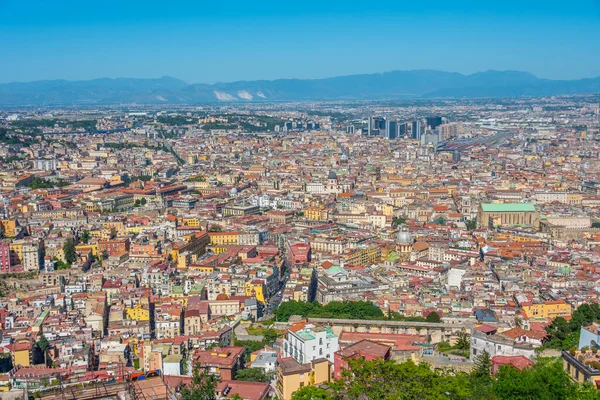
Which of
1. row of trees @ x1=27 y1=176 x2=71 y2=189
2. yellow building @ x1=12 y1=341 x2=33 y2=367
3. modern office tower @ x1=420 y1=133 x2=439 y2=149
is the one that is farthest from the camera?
modern office tower @ x1=420 y1=133 x2=439 y2=149

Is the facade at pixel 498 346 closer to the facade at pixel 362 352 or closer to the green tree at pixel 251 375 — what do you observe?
the facade at pixel 362 352

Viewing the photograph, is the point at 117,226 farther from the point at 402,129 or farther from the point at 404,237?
the point at 402,129

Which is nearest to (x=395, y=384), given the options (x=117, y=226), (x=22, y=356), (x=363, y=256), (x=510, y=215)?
(x=22, y=356)

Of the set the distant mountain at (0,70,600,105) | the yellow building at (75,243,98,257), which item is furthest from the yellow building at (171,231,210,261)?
the distant mountain at (0,70,600,105)

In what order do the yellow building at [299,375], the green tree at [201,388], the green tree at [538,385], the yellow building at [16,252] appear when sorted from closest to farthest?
the green tree at [538,385] < the green tree at [201,388] < the yellow building at [299,375] < the yellow building at [16,252]

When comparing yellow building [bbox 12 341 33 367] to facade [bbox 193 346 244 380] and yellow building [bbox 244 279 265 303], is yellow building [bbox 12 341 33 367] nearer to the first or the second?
facade [bbox 193 346 244 380]

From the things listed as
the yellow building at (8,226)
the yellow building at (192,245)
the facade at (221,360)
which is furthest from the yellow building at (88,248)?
the facade at (221,360)

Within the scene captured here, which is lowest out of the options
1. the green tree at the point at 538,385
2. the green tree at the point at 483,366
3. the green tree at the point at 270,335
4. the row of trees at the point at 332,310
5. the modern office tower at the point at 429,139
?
the modern office tower at the point at 429,139
